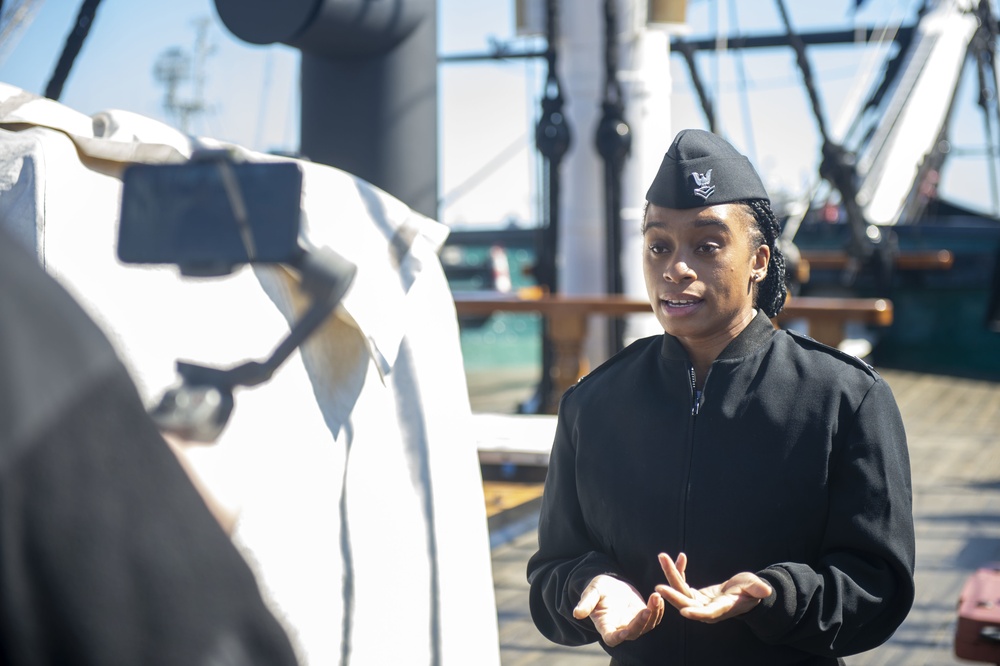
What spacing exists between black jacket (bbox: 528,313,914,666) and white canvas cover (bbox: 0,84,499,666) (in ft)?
0.69

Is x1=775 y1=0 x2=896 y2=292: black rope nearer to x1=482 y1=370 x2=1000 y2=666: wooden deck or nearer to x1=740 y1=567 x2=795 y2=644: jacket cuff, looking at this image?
x1=482 y1=370 x2=1000 y2=666: wooden deck

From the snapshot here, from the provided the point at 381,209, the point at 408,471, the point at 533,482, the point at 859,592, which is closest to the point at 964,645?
the point at 859,592

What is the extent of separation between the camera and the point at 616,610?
152 centimetres

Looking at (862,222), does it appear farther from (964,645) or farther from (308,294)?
(308,294)

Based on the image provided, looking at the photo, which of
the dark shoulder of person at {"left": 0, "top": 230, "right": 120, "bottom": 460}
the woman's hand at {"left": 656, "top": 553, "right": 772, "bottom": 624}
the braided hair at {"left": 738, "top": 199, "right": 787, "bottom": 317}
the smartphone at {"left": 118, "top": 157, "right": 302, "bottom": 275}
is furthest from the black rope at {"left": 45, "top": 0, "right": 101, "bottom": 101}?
the dark shoulder of person at {"left": 0, "top": 230, "right": 120, "bottom": 460}

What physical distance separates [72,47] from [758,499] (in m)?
2.40

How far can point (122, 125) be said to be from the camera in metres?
1.55

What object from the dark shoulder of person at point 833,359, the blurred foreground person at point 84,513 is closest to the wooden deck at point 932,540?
the dark shoulder of person at point 833,359

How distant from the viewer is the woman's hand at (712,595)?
55.3 inches

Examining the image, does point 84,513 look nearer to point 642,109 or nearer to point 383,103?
point 383,103

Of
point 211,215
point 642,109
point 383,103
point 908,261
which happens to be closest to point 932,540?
point 642,109

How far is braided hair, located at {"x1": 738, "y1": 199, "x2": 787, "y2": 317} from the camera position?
5.59ft

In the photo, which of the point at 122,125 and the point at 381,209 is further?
the point at 381,209

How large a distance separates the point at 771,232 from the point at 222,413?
1178 mm
